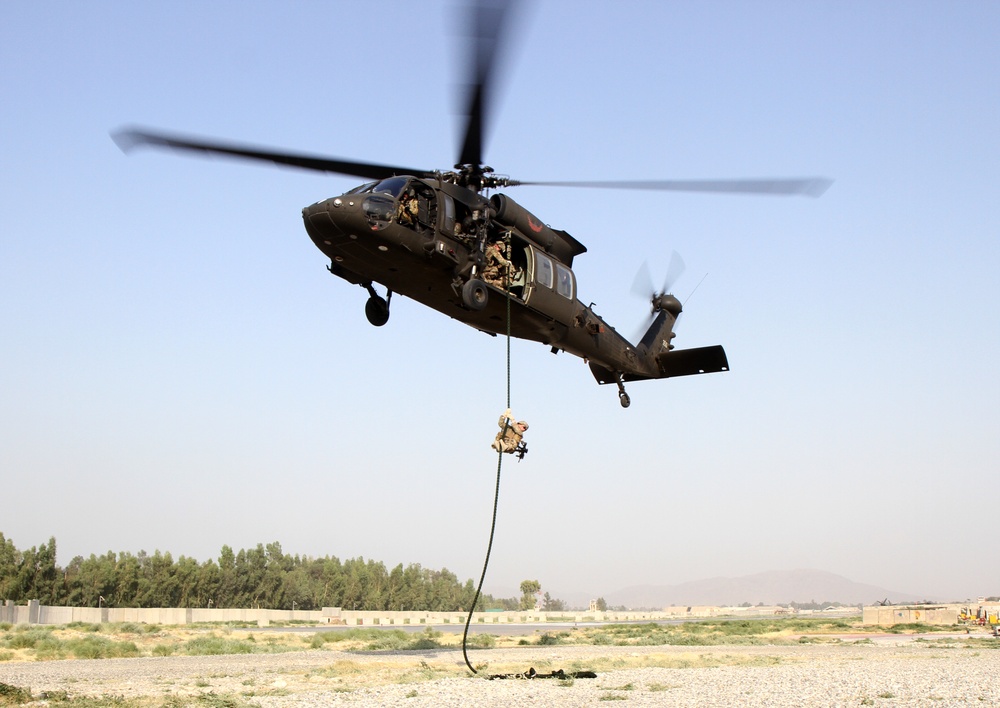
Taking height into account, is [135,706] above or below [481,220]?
below

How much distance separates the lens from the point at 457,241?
17391mm

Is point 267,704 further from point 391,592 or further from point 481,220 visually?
point 391,592

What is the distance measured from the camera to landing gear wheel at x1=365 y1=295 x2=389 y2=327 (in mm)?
18391

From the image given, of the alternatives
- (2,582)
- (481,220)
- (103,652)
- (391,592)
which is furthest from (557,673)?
(391,592)

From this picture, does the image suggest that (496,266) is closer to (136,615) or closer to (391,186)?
(391,186)

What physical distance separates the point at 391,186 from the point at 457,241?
66.0 inches

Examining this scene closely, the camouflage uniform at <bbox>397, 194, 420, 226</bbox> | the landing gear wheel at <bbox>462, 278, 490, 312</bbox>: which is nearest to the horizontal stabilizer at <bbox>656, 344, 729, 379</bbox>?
the landing gear wheel at <bbox>462, 278, 490, 312</bbox>

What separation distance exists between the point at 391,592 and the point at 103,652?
7303 centimetres

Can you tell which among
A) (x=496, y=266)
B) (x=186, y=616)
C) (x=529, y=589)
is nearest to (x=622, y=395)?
(x=496, y=266)

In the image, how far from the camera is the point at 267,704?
16953 millimetres

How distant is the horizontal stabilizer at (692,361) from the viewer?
23312 millimetres

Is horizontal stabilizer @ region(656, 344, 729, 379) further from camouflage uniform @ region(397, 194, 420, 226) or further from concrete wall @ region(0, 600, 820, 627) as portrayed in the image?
concrete wall @ region(0, 600, 820, 627)

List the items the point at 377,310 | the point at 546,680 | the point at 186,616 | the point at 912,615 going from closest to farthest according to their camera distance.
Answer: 1. the point at 377,310
2. the point at 546,680
3. the point at 912,615
4. the point at 186,616

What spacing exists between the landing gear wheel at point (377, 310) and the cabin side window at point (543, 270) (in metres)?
3.27
